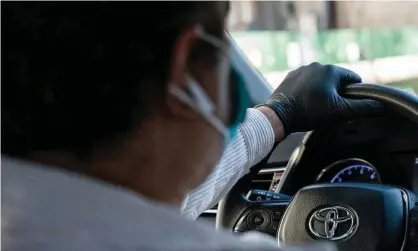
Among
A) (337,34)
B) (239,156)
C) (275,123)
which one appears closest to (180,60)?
(239,156)

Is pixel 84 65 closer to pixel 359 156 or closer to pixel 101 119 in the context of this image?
pixel 101 119

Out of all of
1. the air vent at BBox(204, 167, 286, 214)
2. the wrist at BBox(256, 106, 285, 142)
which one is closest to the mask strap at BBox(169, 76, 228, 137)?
the wrist at BBox(256, 106, 285, 142)

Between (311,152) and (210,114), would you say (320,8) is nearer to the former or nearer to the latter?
(311,152)

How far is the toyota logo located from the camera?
142cm

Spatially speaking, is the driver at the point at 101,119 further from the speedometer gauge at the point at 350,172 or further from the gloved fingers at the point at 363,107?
the speedometer gauge at the point at 350,172

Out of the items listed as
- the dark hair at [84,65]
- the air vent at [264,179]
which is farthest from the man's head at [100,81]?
the air vent at [264,179]

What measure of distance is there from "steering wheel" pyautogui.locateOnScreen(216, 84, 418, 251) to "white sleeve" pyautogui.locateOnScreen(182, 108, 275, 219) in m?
0.11

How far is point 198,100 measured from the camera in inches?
30.3

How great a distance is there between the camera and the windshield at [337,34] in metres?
2.69

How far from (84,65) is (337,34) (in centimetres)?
273

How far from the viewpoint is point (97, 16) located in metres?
0.73

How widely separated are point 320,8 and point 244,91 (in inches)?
114

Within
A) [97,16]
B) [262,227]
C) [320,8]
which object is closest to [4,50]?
[97,16]

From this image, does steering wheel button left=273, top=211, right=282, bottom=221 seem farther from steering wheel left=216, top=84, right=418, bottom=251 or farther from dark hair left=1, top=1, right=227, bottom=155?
dark hair left=1, top=1, right=227, bottom=155
